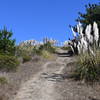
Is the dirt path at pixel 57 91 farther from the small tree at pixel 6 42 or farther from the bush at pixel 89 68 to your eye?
the small tree at pixel 6 42

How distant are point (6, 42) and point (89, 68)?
37.3ft

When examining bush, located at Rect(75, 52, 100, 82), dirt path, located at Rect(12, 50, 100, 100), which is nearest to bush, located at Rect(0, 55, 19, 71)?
dirt path, located at Rect(12, 50, 100, 100)

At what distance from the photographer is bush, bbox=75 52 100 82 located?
11355 millimetres

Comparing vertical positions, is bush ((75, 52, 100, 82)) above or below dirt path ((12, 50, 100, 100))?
above

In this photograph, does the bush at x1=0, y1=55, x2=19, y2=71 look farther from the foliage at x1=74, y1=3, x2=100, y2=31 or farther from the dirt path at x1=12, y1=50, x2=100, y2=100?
the foliage at x1=74, y1=3, x2=100, y2=31

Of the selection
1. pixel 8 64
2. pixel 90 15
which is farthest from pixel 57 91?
pixel 90 15

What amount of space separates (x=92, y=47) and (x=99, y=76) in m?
1.40

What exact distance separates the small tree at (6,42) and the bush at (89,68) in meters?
10.6

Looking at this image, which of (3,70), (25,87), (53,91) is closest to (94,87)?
(53,91)

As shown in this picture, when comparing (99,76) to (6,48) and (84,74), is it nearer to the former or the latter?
(84,74)

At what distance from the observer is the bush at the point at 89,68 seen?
1135 centimetres

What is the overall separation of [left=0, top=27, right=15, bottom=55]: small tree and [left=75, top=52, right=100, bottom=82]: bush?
1064cm

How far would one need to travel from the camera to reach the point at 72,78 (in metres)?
12.5

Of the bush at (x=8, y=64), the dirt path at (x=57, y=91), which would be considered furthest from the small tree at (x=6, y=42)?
the dirt path at (x=57, y=91)
